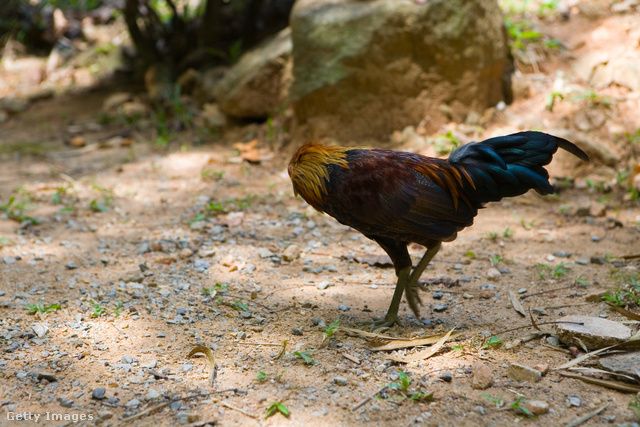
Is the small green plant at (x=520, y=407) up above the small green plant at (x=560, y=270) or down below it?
above

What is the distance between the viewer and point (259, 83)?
792 centimetres

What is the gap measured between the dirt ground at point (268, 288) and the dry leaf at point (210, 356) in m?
0.04

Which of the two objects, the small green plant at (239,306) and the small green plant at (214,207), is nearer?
the small green plant at (239,306)

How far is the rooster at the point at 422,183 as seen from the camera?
3.70 metres

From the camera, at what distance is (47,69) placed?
10.8m

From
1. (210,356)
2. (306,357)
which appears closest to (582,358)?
(306,357)

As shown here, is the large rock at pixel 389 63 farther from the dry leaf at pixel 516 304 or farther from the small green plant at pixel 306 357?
the small green plant at pixel 306 357

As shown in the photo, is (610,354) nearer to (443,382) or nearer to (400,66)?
(443,382)

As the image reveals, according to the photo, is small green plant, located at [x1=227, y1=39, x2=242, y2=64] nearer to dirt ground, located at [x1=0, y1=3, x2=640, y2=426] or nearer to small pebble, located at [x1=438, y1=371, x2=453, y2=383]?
dirt ground, located at [x1=0, y1=3, x2=640, y2=426]

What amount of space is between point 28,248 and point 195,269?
1.49 meters

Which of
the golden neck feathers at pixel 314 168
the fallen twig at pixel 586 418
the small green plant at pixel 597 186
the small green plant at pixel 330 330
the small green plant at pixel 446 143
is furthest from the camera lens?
the small green plant at pixel 446 143

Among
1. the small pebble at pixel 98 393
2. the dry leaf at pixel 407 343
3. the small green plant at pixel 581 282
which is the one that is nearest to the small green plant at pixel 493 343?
the dry leaf at pixel 407 343

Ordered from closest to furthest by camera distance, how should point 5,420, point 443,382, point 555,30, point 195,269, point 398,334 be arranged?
1. point 5,420
2. point 443,382
3. point 398,334
4. point 195,269
5. point 555,30

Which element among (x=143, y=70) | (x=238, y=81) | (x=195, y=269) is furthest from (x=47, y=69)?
(x=195, y=269)
